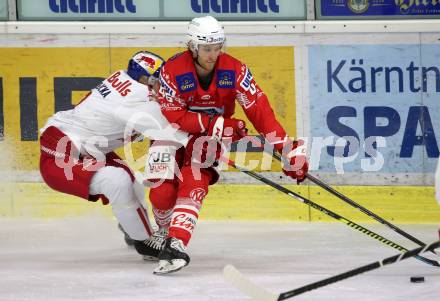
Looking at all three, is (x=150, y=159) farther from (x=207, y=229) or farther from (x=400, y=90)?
(x=400, y=90)

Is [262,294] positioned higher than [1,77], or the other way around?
[1,77]

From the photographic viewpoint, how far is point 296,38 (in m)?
7.62

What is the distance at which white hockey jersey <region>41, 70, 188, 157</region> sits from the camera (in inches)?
233

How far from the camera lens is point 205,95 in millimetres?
5688

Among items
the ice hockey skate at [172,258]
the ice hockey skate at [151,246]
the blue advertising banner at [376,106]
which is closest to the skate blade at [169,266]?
the ice hockey skate at [172,258]

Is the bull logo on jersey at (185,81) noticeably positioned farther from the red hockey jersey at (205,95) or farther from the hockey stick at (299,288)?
the hockey stick at (299,288)

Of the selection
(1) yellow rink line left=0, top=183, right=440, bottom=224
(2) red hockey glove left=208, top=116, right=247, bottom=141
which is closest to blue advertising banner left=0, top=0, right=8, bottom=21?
(1) yellow rink line left=0, top=183, right=440, bottom=224

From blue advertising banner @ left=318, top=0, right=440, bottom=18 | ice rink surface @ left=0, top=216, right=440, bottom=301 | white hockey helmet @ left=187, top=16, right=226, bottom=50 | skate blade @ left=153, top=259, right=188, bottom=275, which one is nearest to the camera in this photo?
ice rink surface @ left=0, top=216, right=440, bottom=301

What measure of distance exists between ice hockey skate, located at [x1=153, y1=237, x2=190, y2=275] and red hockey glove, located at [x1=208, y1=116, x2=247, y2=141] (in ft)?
1.71

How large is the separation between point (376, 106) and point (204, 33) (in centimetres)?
230

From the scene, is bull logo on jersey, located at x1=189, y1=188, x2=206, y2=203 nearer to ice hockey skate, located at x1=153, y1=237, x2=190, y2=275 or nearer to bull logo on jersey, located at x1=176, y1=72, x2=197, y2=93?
ice hockey skate, located at x1=153, y1=237, x2=190, y2=275

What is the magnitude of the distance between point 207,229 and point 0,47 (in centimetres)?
182

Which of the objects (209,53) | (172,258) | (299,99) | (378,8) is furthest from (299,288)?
(378,8)

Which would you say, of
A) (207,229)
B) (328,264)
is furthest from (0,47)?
(328,264)
